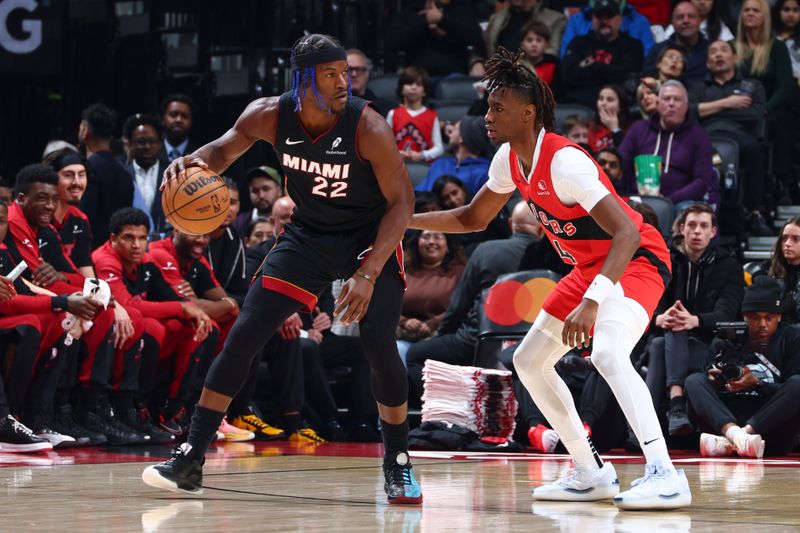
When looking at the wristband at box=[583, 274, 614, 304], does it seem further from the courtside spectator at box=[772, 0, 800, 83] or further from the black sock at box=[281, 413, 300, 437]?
the courtside spectator at box=[772, 0, 800, 83]

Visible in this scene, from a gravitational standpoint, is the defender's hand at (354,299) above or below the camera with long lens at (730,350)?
above

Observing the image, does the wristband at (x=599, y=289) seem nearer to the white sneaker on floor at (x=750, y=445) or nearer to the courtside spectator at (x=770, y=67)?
the white sneaker on floor at (x=750, y=445)

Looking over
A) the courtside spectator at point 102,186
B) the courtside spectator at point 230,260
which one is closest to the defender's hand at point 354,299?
the courtside spectator at point 230,260

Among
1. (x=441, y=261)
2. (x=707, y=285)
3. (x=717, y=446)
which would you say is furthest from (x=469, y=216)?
(x=441, y=261)

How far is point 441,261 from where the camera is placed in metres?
9.72

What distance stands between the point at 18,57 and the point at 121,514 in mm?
8217

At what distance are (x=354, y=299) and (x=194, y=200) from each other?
0.76 m

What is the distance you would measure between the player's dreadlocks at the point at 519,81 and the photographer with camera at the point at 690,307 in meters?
3.57

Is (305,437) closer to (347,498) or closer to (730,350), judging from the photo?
(730,350)

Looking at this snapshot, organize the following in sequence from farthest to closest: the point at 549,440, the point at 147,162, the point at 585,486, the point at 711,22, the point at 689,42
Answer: the point at 711,22, the point at 689,42, the point at 147,162, the point at 549,440, the point at 585,486

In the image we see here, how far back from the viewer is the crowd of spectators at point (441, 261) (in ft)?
26.2

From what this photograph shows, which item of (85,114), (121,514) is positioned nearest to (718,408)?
(121,514)

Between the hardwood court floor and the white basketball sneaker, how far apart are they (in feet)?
1.16

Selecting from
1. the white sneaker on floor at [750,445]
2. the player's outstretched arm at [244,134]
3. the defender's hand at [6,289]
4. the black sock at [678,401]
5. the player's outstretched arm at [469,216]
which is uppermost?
the player's outstretched arm at [244,134]
